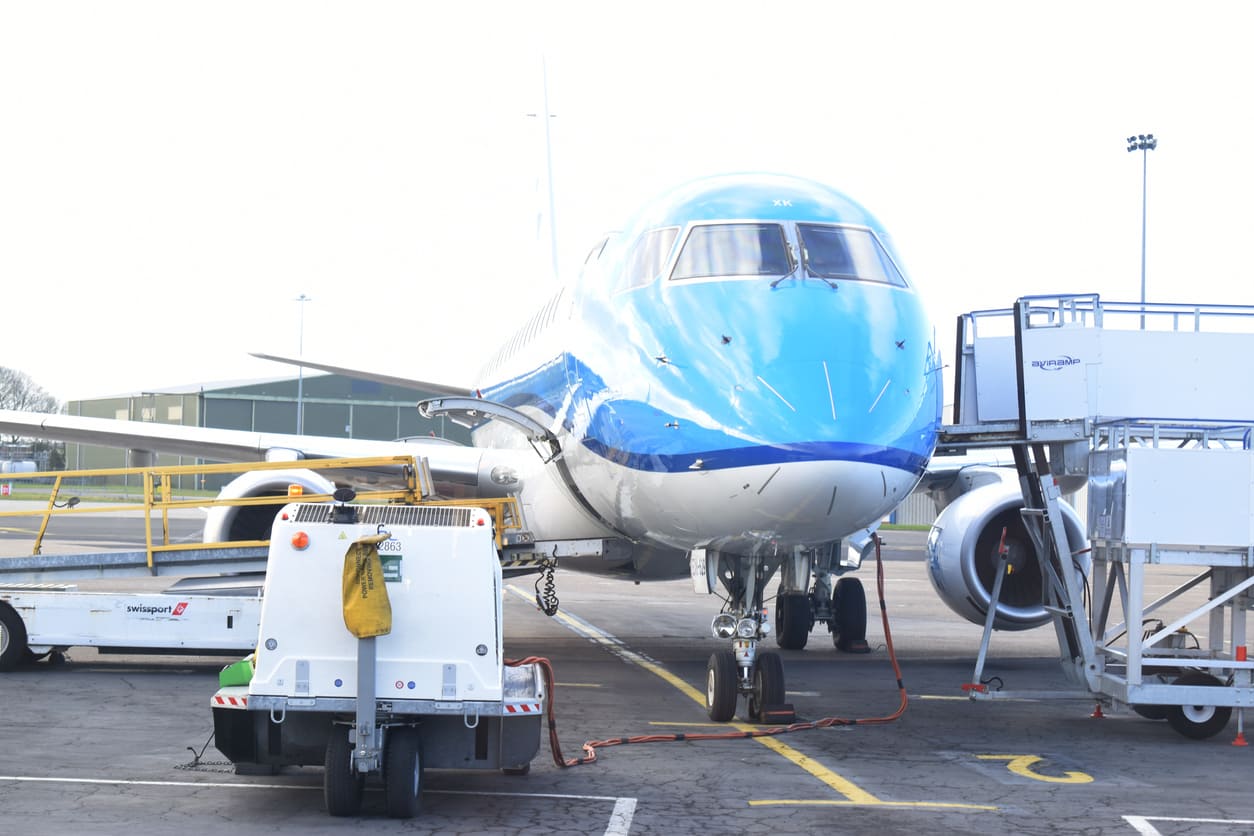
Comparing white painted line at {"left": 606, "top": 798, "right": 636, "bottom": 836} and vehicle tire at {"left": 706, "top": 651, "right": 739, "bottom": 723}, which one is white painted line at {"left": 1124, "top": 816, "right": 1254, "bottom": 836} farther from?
vehicle tire at {"left": 706, "top": 651, "right": 739, "bottom": 723}

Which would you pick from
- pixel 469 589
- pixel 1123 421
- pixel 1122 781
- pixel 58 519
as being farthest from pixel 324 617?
pixel 58 519

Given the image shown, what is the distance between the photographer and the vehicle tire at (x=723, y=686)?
35.9ft

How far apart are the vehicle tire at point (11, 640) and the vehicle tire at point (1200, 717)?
10896 millimetres

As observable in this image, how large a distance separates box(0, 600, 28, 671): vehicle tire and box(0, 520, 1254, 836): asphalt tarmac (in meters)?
0.22

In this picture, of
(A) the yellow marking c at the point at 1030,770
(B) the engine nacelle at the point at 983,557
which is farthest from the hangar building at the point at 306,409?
(A) the yellow marking c at the point at 1030,770

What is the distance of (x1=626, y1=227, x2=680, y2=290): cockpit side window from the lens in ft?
37.1

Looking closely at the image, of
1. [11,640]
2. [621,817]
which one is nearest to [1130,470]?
[621,817]

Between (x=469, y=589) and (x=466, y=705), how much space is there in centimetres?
69

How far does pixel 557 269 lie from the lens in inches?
1044

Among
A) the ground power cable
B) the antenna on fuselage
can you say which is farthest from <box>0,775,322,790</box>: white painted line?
the antenna on fuselage

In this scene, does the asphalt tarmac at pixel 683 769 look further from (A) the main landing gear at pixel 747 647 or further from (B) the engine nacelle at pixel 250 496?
(B) the engine nacelle at pixel 250 496

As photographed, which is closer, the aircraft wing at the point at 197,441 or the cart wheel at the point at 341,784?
the cart wheel at the point at 341,784

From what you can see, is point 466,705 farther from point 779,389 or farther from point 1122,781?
point 1122,781

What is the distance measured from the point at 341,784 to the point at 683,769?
247cm
